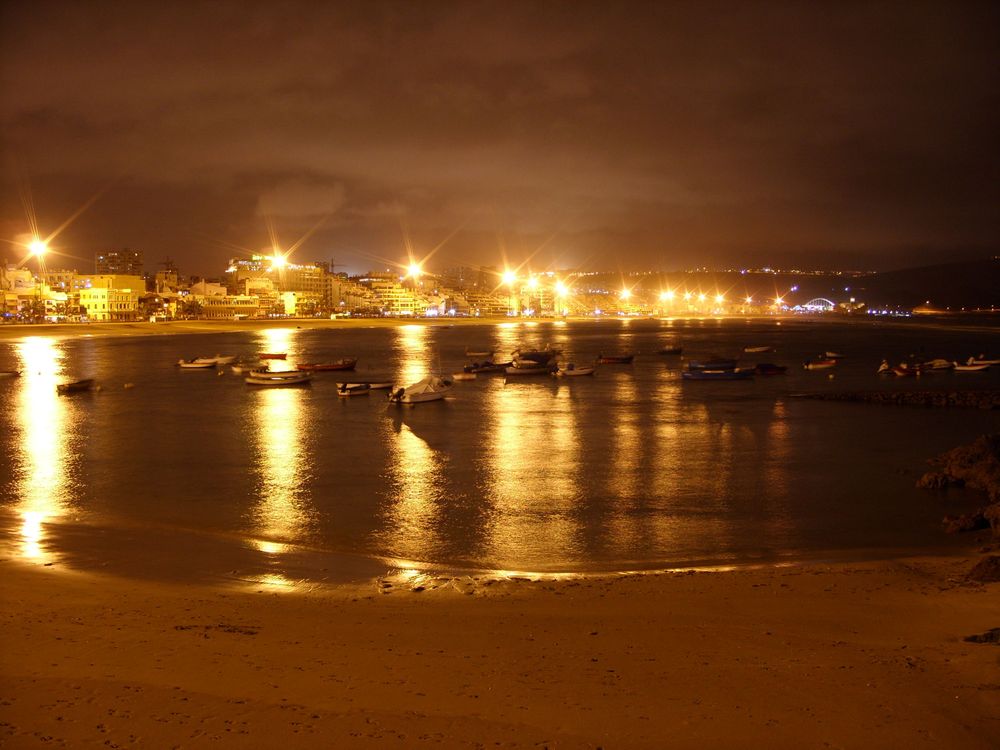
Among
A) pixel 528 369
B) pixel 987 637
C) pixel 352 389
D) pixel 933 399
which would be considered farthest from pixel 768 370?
pixel 987 637

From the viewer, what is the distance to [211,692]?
4.70 m

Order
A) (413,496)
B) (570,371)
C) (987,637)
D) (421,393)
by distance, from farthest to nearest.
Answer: (570,371), (421,393), (413,496), (987,637)

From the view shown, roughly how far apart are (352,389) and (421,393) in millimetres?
3878

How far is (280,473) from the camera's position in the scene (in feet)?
49.5

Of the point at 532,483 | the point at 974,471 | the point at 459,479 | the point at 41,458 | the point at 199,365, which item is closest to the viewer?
the point at 974,471

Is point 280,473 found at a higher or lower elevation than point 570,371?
lower

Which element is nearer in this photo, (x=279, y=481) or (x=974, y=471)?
(x=974, y=471)

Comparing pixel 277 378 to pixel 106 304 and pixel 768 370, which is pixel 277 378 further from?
pixel 106 304

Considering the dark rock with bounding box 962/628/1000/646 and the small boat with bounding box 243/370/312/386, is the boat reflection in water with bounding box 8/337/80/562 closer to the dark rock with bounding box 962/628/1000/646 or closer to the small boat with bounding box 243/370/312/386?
the small boat with bounding box 243/370/312/386

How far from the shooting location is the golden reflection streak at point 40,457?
35.0 ft

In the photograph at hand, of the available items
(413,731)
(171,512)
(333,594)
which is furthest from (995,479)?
(171,512)

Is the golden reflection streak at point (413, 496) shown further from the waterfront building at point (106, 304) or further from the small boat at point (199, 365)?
the waterfront building at point (106, 304)

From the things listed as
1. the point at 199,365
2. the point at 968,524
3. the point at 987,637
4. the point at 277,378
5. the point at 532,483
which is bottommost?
the point at 532,483

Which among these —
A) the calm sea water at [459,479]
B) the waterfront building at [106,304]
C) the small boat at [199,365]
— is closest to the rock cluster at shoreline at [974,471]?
the calm sea water at [459,479]
